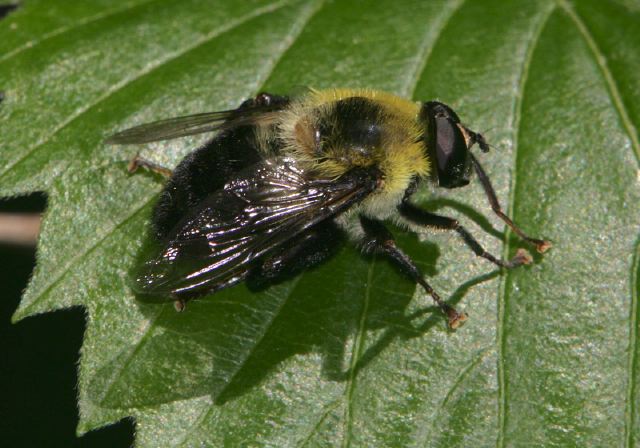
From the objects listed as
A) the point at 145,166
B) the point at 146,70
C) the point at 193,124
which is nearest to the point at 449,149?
the point at 193,124

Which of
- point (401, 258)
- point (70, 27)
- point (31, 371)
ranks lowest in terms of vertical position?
point (31, 371)

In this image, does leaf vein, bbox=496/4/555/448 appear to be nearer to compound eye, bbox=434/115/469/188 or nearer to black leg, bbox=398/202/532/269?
black leg, bbox=398/202/532/269

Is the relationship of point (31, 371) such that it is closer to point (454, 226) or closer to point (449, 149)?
point (454, 226)

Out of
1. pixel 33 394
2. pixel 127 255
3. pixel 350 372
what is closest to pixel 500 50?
pixel 350 372

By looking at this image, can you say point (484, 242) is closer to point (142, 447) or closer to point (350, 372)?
point (350, 372)

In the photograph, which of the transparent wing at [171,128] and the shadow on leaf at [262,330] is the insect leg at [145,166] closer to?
the transparent wing at [171,128]

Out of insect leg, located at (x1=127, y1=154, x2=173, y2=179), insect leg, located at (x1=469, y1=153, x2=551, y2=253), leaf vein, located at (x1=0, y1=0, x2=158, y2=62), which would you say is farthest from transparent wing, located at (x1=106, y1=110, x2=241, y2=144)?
insect leg, located at (x1=469, y1=153, x2=551, y2=253)

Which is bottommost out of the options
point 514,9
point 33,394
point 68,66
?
point 33,394
